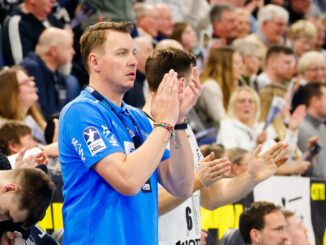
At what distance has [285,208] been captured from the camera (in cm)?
861

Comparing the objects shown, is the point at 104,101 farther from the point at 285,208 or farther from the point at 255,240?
the point at 285,208

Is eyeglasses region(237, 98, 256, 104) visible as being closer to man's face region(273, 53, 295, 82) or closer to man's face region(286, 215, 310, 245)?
man's face region(273, 53, 295, 82)

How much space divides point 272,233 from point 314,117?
4.38 m

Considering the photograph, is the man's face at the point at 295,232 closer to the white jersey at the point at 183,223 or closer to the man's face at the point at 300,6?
the white jersey at the point at 183,223

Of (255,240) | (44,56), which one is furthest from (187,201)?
(44,56)

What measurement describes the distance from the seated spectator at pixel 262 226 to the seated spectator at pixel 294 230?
428 mm

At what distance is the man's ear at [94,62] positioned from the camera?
5.00 metres

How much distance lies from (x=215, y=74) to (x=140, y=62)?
1063 millimetres

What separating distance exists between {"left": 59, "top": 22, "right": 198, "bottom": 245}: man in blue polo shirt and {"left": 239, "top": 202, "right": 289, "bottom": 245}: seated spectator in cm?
253

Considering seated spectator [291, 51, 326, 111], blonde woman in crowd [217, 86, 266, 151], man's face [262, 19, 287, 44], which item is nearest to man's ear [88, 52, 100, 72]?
blonde woman in crowd [217, 86, 266, 151]

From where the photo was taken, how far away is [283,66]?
42.4 ft

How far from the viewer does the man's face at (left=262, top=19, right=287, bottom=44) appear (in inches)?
571

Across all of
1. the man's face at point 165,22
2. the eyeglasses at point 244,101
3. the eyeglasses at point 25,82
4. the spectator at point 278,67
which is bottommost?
the eyeglasses at point 25,82

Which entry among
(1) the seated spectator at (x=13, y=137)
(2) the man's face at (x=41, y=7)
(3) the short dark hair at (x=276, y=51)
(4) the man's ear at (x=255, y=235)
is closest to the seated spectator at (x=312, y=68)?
(3) the short dark hair at (x=276, y=51)
